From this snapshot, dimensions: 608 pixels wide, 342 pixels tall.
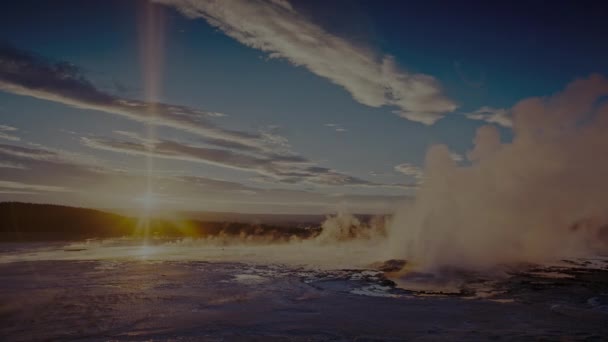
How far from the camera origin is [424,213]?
24.0 metres

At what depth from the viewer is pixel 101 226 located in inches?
2085

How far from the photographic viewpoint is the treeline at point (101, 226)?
4625 cm

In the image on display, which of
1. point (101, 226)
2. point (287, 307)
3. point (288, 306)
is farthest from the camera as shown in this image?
point (101, 226)

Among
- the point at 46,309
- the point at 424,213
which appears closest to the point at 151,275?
the point at 46,309

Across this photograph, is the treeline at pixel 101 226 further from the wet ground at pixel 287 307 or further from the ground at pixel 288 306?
the wet ground at pixel 287 307

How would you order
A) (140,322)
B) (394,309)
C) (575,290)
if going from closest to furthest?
(140,322), (394,309), (575,290)

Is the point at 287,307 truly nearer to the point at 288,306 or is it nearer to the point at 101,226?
the point at 288,306

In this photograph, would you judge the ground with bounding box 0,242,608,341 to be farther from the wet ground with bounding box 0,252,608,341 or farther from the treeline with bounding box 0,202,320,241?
the treeline with bounding box 0,202,320,241

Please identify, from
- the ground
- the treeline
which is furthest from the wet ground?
the treeline

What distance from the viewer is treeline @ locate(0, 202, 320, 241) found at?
4625cm

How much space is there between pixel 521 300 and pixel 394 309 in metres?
4.04

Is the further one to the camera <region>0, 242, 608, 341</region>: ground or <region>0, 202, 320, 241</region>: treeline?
<region>0, 202, 320, 241</region>: treeline

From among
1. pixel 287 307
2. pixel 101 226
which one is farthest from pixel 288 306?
pixel 101 226

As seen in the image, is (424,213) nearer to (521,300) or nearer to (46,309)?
(521,300)
